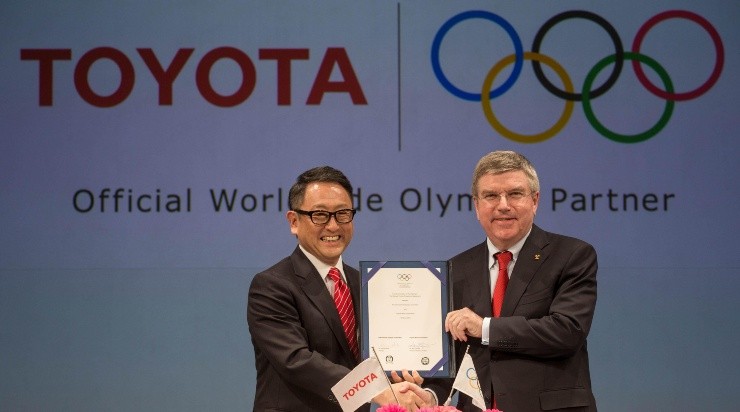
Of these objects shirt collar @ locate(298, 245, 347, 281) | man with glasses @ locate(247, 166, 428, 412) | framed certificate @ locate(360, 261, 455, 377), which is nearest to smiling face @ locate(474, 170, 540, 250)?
framed certificate @ locate(360, 261, 455, 377)

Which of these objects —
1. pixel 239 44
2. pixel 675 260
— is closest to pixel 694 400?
pixel 675 260

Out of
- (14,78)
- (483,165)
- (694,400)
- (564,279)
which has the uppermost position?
(14,78)

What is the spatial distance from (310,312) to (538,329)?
0.78 m

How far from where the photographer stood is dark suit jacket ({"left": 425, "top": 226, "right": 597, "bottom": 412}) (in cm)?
318

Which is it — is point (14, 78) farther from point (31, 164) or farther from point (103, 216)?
point (103, 216)

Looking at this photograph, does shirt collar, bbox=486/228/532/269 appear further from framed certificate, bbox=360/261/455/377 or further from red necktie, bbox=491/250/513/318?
framed certificate, bbox=360/261/455/377

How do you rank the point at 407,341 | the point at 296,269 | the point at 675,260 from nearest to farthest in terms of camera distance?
1. the point at 407,341
2. the point at 296,269
3. the point at 675,260

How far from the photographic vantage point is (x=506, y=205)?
3.35m

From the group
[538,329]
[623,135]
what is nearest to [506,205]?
[538,329]

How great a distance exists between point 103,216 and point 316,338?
2461 mm

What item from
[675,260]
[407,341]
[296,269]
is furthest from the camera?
[675,260]

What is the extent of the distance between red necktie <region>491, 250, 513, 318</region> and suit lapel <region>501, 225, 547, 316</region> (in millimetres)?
37

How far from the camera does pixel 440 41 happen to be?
211 inches

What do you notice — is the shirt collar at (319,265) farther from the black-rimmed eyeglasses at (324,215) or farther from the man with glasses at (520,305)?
the man with glasses at (520,305)
